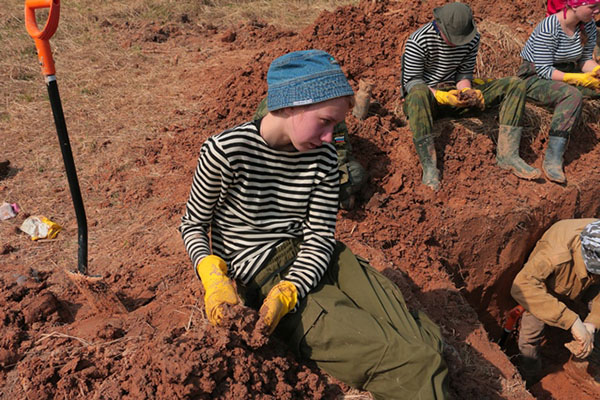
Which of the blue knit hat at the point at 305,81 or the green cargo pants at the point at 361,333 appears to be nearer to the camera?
the blue knit hat at the point at 305,81

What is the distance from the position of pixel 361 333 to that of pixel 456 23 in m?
3.09

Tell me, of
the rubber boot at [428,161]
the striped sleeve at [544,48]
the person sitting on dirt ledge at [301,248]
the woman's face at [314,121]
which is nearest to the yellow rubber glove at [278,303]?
the person sitting on dirt ledge at [301,248]

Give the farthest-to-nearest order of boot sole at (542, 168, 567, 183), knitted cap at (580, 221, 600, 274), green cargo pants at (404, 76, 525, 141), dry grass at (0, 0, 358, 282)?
boot sole at (542, 168, 567, 183) → green cargo pants at (404, 76, 525, 141) → dry grass at (0, 0, 358, 282) → knitted cap at (580, 221, 600, 274)

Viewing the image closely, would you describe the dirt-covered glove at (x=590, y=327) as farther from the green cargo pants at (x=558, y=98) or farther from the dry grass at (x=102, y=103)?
the dry grass at (x=102, y=103)

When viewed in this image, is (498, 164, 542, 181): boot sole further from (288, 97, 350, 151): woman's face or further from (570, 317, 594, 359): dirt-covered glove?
(288, 97, 350, 151): woman's face

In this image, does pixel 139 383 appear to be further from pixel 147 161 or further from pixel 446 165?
pixel 446 165

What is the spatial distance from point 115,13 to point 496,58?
599 cm

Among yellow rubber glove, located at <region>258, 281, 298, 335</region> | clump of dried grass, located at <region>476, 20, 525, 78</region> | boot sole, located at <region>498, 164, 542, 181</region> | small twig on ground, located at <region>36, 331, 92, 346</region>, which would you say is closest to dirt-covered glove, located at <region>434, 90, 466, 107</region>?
boot sole, located at <region>498, 164, 542, 181</region>

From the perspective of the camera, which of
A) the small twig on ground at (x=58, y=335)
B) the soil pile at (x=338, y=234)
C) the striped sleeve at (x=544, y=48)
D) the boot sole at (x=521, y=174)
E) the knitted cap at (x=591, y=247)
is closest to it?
the soil pile at (x=338, y=234)

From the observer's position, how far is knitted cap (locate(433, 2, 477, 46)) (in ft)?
12.6

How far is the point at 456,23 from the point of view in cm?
384

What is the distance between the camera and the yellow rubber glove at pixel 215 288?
1726mm

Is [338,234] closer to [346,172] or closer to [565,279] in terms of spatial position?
[346,172]

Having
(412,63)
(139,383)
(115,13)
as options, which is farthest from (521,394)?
(115,13)
